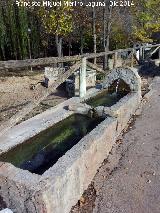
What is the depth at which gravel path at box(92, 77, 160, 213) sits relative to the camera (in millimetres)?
3884

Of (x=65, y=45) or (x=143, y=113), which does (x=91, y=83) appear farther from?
(x=65, y=45)

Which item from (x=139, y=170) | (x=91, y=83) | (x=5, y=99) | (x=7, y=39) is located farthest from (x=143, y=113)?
(x=7, y=39)

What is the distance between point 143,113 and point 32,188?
14.7ft

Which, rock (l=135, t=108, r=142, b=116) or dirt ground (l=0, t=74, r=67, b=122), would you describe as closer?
rock (l=135, t=108, r=142, b=116)

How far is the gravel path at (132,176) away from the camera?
153 inches

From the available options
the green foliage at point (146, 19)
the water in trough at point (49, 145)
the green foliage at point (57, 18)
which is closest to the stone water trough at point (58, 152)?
the water in trough at point (49, 145)

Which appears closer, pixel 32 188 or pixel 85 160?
pixel 32 188

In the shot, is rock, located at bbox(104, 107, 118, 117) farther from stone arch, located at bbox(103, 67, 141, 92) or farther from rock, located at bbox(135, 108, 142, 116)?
stone arch, located at bbox(103, 67, 141, 92)

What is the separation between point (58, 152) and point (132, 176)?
1.18m

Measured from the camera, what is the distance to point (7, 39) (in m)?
20.2

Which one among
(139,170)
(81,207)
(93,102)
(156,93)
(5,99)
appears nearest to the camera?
(81,207)

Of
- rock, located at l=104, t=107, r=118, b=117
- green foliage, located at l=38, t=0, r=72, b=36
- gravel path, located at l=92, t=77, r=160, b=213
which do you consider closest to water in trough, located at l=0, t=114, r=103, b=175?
rock, located at l=104, t=107, r=118, b=117

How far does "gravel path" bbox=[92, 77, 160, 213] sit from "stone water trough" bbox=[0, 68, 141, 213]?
8.2 inches

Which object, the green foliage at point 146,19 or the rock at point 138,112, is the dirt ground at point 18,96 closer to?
the rock at point 138,112
